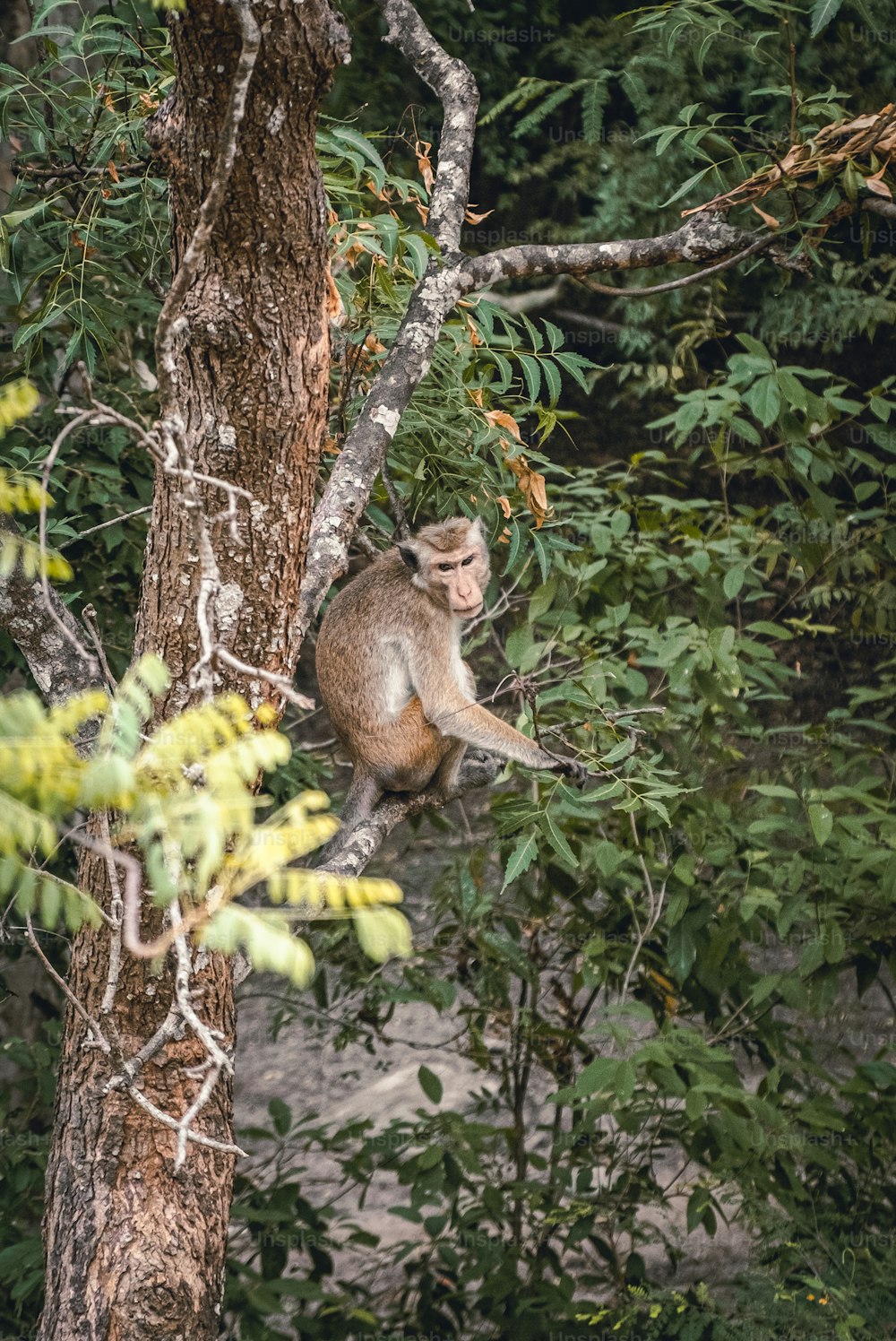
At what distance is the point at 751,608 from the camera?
378 inches

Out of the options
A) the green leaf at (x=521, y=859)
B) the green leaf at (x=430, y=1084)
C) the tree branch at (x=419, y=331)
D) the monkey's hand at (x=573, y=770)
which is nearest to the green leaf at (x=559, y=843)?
the green leaf at (x=521, y=859)

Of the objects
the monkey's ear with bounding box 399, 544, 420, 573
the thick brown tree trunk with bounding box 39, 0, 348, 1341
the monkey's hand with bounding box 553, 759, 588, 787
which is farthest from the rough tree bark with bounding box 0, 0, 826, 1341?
the monkey's ear with bounding box 399, 544, 420, 573

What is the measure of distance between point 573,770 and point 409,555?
3.97ft

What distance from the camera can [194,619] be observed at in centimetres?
247

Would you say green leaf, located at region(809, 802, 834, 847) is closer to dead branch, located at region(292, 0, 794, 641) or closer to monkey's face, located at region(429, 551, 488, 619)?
monkey's face, located at region(429, 551, 488, 619)

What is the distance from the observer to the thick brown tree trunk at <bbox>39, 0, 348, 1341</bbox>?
2.32 metres

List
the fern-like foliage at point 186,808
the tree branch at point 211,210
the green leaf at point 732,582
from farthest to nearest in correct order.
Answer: the green leaf at point 732,582 < the tree branch at point 211,210 < the fern-like foliage at point 186,808

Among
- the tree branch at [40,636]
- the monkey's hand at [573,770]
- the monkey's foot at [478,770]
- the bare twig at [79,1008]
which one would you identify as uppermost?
the tree branch at [40,636]

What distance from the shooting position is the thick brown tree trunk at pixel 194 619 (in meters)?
2.32

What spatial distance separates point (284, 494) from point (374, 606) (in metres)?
2.09

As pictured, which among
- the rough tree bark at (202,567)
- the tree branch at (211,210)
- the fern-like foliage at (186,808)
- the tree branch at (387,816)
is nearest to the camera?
the fern-like foliage at (186,808)

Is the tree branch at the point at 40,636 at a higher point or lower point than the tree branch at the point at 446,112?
lower

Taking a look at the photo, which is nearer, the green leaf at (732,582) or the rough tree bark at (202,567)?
the rough tree bark at (202,567)

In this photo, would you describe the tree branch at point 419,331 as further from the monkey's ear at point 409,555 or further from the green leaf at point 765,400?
the monkey's ear at point 409,555
